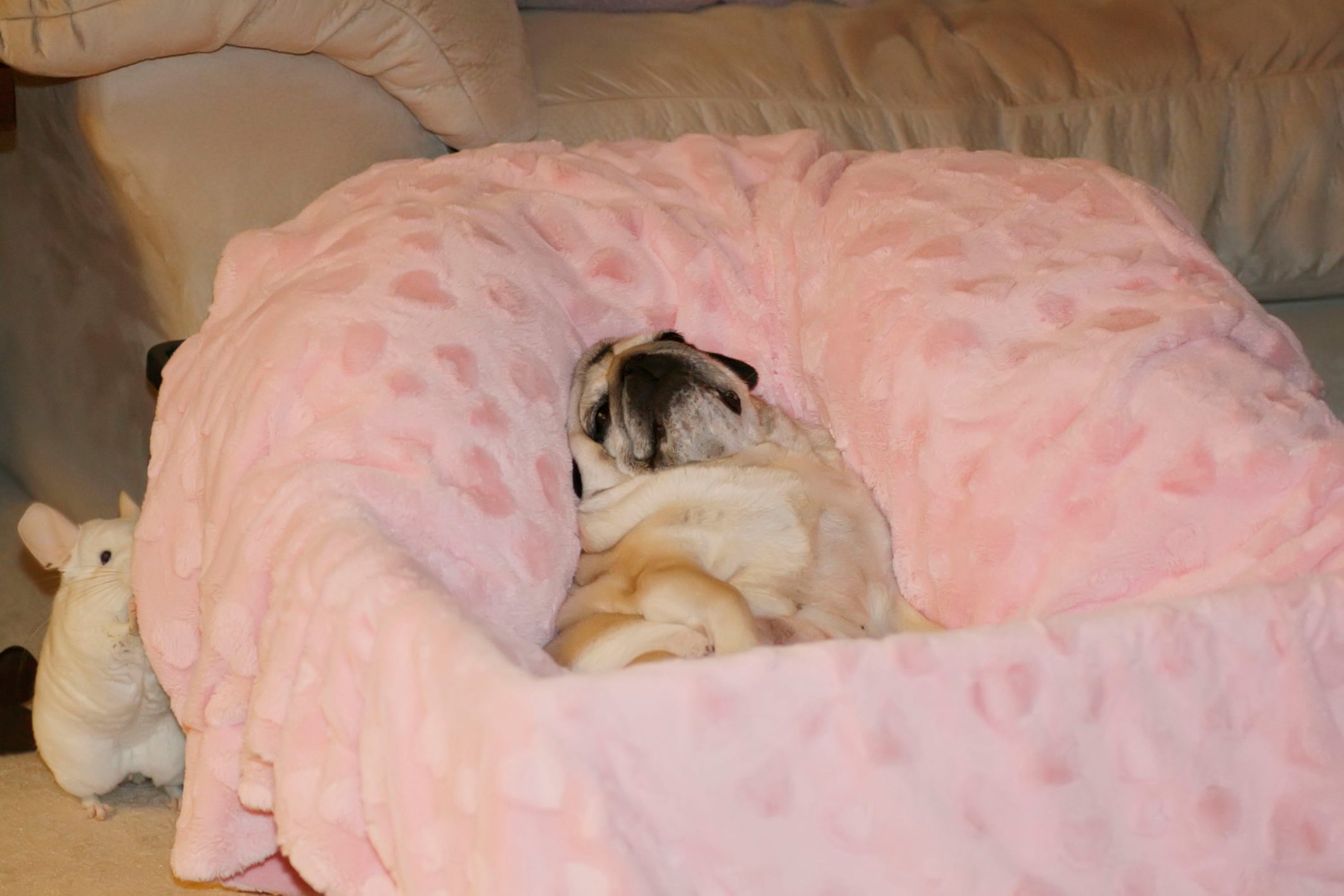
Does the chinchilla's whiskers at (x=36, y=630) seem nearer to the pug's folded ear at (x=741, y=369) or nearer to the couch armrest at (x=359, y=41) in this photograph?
the couch armrest at (x=359, y=41)

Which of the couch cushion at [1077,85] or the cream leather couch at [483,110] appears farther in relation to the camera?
the couch cushion at [1077,85]

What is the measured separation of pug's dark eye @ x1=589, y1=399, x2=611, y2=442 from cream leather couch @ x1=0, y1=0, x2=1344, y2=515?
0.57 m

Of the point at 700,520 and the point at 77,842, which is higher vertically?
the point at 700,520

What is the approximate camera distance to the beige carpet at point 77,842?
1.55 m

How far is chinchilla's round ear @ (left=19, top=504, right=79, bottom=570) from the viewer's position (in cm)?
181

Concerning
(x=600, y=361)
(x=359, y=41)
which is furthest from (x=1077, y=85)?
(x=359, y=41)

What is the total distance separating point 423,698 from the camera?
0.95 m

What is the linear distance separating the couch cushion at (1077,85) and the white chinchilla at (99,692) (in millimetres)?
1139

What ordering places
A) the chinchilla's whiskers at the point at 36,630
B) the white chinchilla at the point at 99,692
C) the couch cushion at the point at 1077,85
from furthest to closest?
the couch cushion at the point at 1077,85 → the chinchilla's whiskers at the point at 36,630 → the white chinchilla at the point at 99,692

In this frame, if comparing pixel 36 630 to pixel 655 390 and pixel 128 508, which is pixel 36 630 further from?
pixel 655 390

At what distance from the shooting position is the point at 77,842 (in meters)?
1.64

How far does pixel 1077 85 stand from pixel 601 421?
1275 millimetres

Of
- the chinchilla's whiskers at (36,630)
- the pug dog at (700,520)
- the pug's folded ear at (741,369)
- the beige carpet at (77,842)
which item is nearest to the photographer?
the pug dog at (700,520)

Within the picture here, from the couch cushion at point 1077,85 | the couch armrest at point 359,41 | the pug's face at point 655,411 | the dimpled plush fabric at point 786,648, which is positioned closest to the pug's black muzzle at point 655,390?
the pug's face at point 655,411
